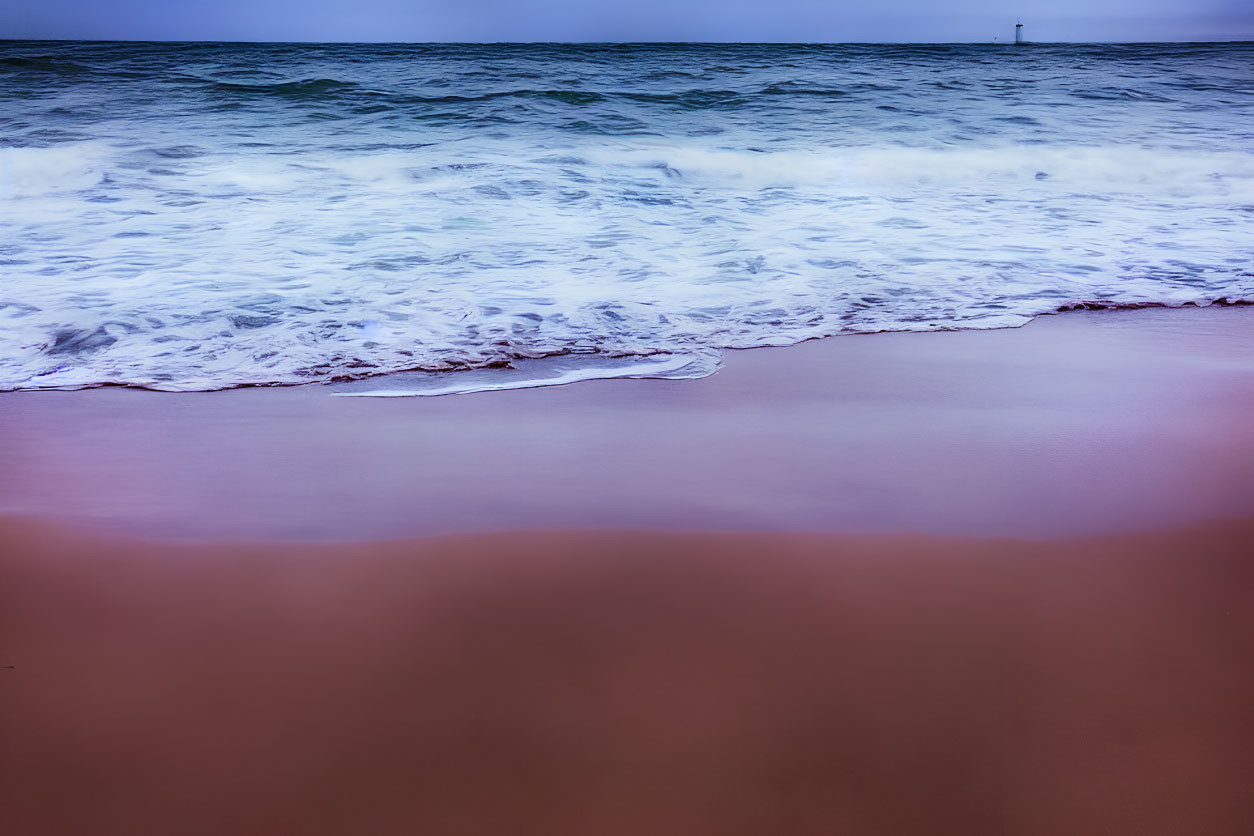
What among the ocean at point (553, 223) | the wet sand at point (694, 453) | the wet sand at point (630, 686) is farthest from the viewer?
the ocean at point (553, 223)

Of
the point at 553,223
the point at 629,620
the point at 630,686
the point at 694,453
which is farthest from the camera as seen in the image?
the point at 553,223

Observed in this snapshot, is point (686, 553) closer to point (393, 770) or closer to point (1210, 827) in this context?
point (393, 770)

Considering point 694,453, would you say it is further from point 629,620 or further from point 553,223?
point 553,223

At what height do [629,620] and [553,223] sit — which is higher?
[553,223]

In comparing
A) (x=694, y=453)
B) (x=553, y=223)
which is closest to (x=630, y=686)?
(x=694, y=453)

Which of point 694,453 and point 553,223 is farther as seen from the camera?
point 553,223

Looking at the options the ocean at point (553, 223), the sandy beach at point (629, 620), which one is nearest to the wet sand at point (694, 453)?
the sandy beach at point (629, 620)

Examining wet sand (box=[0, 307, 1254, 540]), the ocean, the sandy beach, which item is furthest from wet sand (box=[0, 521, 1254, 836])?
the ocean

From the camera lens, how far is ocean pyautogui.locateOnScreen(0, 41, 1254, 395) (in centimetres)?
311

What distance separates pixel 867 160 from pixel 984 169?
3.54ft

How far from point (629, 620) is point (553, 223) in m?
4.22

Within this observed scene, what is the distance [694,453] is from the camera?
211 cm

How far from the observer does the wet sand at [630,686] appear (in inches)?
42.9

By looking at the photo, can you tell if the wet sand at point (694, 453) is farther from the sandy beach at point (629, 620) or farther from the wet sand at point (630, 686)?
the wet sand at point (630, 686)
